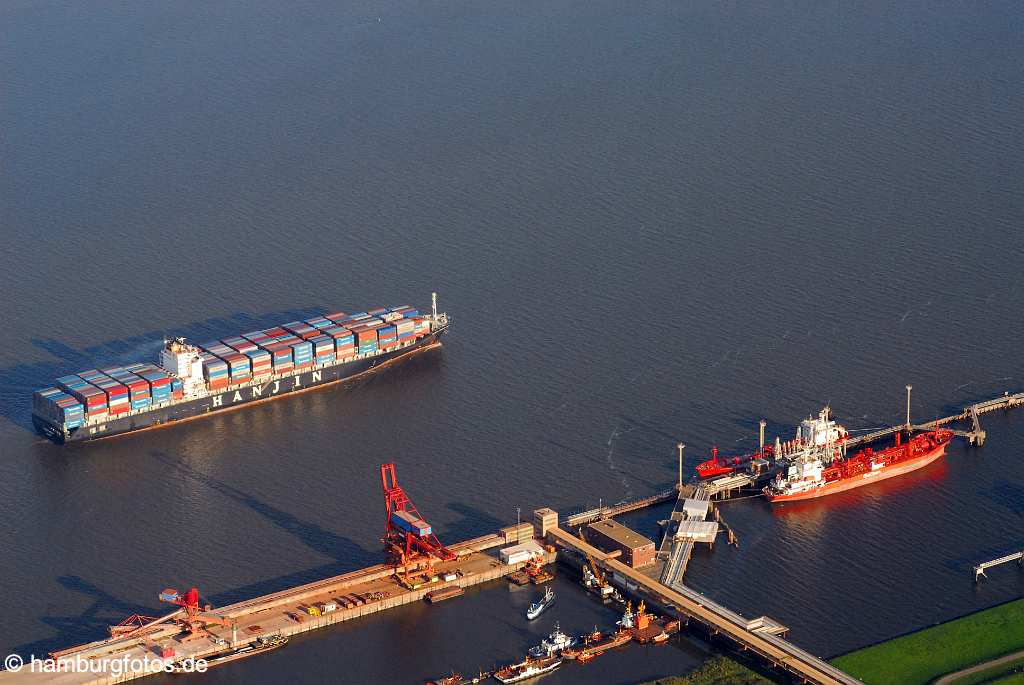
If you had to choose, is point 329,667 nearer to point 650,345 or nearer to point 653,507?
point 653,507

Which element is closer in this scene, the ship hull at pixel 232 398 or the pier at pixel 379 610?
the pier at pixel 379 610

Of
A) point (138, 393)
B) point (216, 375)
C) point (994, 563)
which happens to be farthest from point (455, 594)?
point (138, 393)

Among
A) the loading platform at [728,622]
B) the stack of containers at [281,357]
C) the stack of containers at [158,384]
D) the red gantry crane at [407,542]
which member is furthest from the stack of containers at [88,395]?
the loading platform at [728,622]

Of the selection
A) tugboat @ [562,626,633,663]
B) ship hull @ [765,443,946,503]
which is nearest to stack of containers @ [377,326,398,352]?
ship hull @ [765,443,946,503]

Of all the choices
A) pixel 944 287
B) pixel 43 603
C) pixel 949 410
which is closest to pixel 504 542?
pixel 43 603

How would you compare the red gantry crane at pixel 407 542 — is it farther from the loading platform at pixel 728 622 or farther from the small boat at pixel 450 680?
the small boat at pixel 450 680

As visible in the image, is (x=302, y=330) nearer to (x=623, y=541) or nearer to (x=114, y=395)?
(x=114, y=395)

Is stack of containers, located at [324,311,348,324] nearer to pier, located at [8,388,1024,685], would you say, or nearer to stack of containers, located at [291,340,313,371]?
stack of containers, located at [291,340,313,371]

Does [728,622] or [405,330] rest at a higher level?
[405,330]
